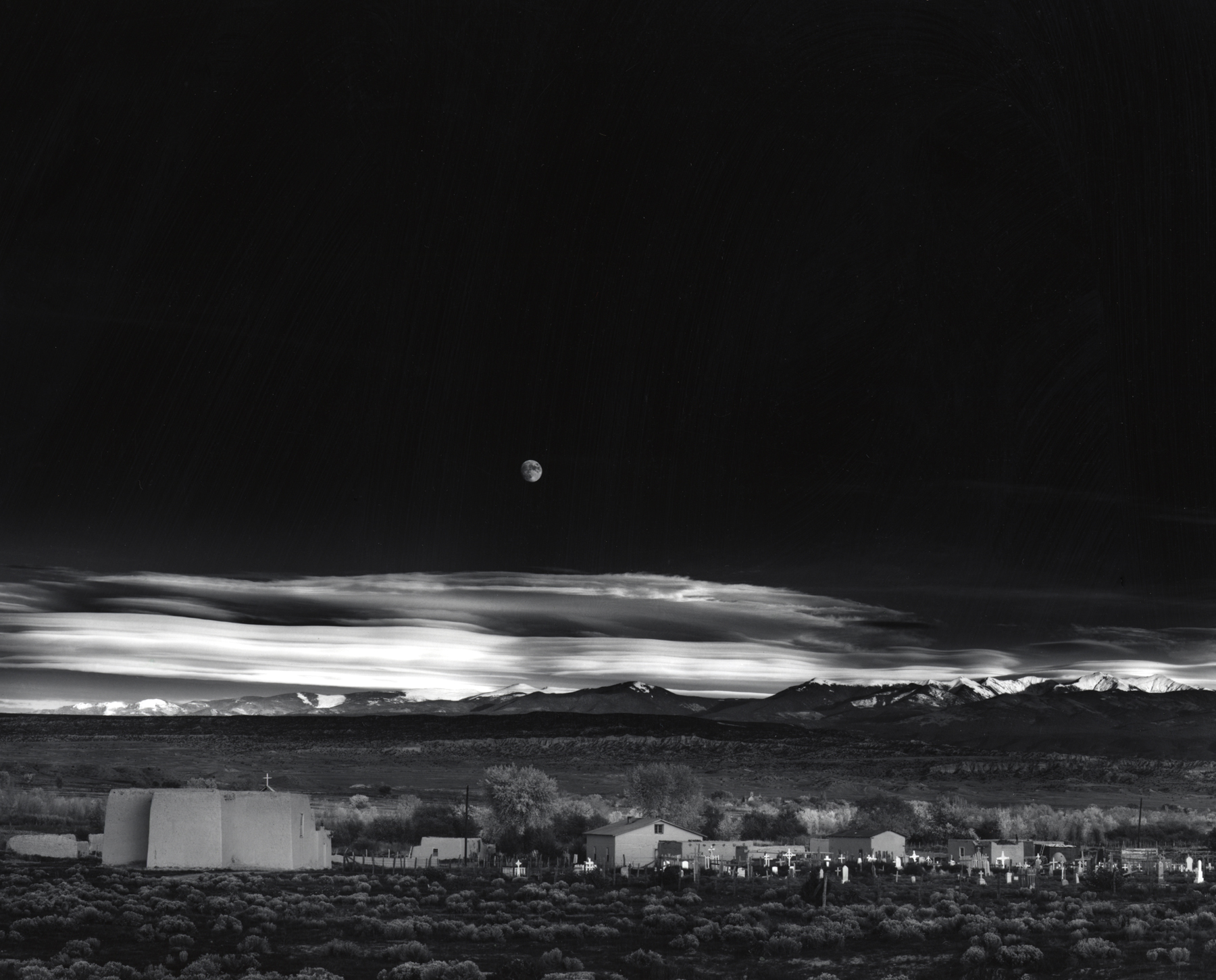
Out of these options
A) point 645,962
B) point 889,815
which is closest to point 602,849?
point 889,815

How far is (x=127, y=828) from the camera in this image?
4753cm

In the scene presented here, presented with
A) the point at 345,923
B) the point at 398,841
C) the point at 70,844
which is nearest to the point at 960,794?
the point at 398,841

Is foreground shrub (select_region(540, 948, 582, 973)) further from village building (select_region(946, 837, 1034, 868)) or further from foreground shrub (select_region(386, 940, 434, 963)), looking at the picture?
village building (select_region(946, 837, 1034, 868))

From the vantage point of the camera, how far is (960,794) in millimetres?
94250

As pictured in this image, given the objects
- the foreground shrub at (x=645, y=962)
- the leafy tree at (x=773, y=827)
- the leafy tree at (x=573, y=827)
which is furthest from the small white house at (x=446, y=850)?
the foreground shrub at (x=645, y=962)

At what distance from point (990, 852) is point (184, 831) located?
30.8 meters

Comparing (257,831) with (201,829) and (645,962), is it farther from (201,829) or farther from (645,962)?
(645,962)

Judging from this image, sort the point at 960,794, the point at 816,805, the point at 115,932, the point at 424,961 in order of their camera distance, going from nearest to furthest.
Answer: the point at 424,961 → the point at 115,932 → the point at 816,805 → the point at 960,794

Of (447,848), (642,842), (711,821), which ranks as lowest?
(711,821)

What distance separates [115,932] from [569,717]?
128206 millimetres

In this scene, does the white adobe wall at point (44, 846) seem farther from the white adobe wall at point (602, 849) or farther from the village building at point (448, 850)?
the white adobe wall at point (602, 849)

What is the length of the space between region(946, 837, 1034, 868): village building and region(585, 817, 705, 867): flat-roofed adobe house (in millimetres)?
10462

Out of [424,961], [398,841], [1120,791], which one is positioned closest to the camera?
[424,961]

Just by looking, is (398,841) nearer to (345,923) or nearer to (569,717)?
(345,923)
